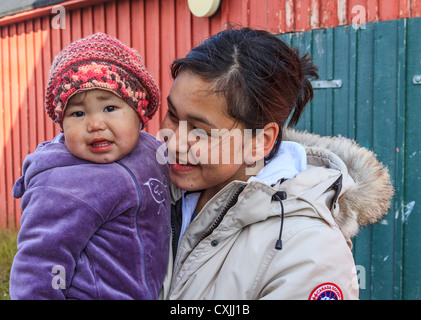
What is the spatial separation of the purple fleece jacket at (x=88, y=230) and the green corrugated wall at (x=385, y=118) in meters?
2.50

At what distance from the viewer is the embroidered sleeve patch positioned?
1293 millimetres

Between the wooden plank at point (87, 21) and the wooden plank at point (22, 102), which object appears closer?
the wooden plank at point (87, 21)

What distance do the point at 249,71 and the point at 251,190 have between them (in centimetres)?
47

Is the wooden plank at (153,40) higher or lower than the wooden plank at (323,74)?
higher

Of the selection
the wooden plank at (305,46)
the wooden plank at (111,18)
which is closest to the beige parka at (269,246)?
the wooden plank at (305,46)

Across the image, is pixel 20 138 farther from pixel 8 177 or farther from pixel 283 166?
pixel 283 166

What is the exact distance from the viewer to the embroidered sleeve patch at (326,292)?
1293 mm

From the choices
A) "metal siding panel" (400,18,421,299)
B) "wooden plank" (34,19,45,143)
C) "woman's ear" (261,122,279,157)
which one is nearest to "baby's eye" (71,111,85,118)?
"woman's ear" (261,122,279,157)

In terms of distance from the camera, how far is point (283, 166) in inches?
66.0

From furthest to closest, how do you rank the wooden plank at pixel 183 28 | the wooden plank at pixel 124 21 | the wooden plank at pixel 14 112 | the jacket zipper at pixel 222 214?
the wooden plank at pixel 14 112 → the wooden plank at pixel 124 21 → the wooden plank at pixel 183 28 → the jacket zipper at pixel 222 214

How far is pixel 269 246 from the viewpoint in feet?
4.61

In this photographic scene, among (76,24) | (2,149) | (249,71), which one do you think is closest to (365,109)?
(249,71)

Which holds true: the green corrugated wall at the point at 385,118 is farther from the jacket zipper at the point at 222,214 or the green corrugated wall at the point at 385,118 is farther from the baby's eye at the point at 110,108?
the baby's eye at the point at 110,108

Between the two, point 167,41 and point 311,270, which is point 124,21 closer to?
point 167,41
